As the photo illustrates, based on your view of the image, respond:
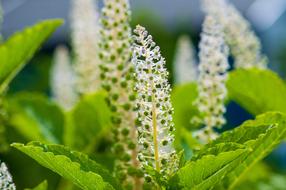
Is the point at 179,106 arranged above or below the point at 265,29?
below

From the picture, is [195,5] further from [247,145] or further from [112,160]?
[247,145]

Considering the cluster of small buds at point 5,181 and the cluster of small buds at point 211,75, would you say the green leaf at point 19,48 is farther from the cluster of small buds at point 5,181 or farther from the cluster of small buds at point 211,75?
the cluster of small buds at point 5,181

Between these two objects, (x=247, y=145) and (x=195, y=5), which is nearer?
(x=247, y=145)

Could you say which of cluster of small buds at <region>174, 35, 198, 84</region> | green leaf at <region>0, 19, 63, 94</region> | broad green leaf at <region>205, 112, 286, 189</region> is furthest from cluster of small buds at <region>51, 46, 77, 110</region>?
broad green leaf at <region>205, 112, 286, 189</region>

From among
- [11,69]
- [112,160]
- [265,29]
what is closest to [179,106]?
[112,160]

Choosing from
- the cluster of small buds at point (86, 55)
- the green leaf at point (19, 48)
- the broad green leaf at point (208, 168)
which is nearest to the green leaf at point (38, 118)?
the cluster of small buds at point (86, 55)

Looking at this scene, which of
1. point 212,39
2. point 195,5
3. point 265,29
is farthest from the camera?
point 195,5

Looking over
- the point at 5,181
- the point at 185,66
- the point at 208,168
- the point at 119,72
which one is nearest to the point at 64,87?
the point at 185,66
